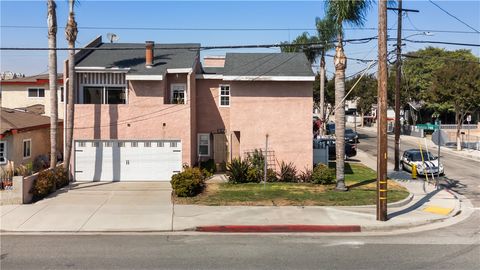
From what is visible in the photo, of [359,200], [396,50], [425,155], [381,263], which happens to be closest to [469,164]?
[425,155]

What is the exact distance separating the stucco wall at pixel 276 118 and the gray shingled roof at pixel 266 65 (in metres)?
0.52

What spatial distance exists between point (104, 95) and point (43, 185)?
6.62 m

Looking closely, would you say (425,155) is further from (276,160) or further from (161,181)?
(161,181)

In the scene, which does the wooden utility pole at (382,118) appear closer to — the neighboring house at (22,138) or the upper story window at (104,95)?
the upper story window at (104,95)

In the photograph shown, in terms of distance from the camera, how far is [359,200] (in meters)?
17.6

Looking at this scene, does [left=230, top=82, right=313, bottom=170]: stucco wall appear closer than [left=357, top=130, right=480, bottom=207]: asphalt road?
No

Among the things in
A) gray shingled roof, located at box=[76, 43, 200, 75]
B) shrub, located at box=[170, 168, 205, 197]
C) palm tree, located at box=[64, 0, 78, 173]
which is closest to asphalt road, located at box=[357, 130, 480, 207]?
shrub, located at box=[170, 168, 205, 197]

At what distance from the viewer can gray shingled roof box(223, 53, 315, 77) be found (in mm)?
22906

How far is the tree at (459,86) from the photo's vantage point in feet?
136

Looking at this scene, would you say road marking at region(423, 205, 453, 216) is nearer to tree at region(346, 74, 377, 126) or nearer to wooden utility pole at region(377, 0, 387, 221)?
wooden utility pole at region(377, 0, 387, 221)

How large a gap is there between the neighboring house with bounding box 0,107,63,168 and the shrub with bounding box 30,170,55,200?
1.86 metres

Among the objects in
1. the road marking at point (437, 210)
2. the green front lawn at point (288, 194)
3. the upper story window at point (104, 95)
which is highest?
the upper story window at point (104, 95)

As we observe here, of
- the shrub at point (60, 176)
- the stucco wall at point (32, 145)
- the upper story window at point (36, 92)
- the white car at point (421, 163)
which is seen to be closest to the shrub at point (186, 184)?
the shrub at point (60, 176)

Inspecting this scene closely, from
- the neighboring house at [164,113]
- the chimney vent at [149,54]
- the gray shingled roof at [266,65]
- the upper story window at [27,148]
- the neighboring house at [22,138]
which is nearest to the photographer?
the neighboring house at [22,138]
